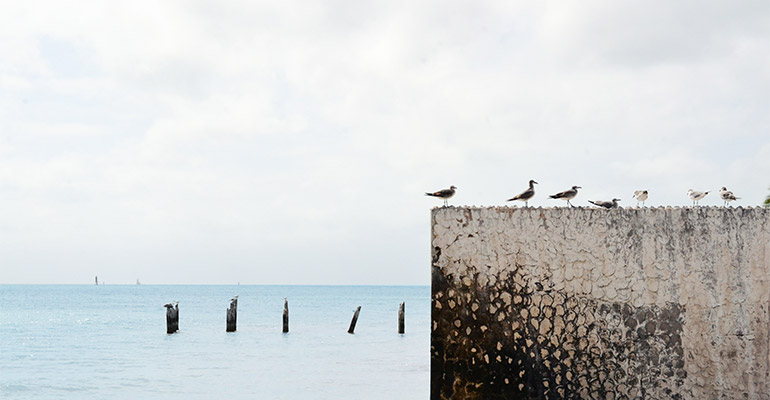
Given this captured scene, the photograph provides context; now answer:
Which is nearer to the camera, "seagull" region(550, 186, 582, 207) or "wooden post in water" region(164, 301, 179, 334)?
"seagull" region(550, 186, 582, 207)

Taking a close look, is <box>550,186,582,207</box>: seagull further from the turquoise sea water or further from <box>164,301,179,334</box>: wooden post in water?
<box>164,301,179,334</box>: wooden post in water

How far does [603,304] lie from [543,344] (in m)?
0.73

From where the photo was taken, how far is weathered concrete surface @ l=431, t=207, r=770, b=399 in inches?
307

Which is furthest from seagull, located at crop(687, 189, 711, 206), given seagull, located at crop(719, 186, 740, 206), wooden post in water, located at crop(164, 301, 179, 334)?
wooden post in water, located at crop(164, 301, 179, 334)

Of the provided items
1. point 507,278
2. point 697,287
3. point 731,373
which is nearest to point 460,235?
point 507,278

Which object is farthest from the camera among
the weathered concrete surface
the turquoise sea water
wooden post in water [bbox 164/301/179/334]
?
wooden post in water [bbox 164/301/179/334]

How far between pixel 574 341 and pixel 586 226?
118cm

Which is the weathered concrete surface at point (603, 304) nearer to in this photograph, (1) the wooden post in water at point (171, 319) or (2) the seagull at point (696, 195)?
(2) the seagull at point (696, 195)

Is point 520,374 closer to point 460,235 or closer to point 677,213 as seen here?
point 460,235

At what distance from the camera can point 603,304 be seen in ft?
26.0

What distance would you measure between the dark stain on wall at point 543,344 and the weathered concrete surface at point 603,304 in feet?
0.03

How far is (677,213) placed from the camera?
7.91 m

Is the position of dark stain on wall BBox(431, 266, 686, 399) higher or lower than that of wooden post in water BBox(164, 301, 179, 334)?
higher

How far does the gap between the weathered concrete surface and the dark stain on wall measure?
0.03 feet
